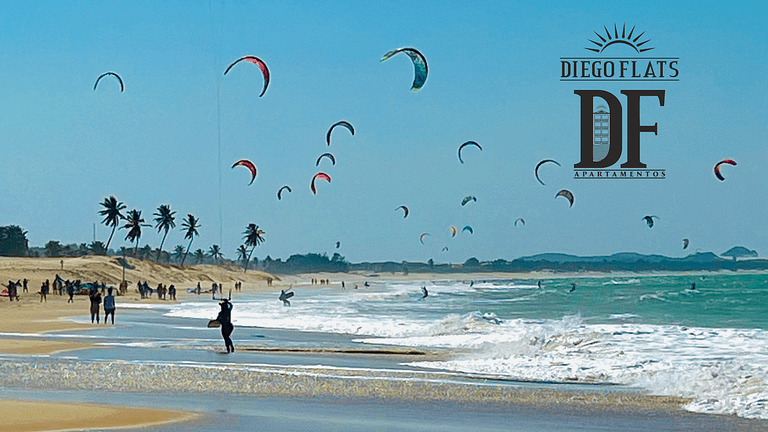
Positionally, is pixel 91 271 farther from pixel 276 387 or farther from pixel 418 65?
pixel 276 387

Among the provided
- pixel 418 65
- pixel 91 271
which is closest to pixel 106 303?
pixel 418 65

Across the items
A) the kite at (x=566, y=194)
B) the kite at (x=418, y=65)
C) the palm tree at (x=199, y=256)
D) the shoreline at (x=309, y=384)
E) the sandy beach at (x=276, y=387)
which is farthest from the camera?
the palm tree at (x=199, y=256)

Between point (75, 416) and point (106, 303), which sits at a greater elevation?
point (106, 303)

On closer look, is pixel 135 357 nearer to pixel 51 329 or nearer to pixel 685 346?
pixel 51 329

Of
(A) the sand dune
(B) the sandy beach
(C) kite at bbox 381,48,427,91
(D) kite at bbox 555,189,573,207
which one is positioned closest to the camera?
(B) the sandy beach

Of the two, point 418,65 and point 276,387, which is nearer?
point 276,387

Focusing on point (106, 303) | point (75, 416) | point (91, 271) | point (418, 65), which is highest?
point (418, 65)

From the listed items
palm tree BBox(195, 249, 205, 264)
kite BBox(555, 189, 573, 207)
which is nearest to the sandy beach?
kite BBox(555, 189, 573, 207)

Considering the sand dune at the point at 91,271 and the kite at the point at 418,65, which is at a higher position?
the kite at the point at 418,65

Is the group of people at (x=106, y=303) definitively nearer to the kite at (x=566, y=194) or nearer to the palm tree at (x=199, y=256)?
the kite at (x=566, y=194)

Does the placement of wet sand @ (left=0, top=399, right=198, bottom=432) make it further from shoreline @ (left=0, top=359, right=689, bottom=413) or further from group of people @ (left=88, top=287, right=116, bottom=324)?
group of people @ (left=88, top=287, right=116, bottom=324)

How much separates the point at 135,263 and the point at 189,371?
75191mm

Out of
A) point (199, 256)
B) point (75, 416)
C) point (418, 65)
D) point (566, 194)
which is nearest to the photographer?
point (75, 416)

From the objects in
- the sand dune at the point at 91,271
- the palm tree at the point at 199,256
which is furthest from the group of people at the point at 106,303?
the palm tree at the point at 199,256
